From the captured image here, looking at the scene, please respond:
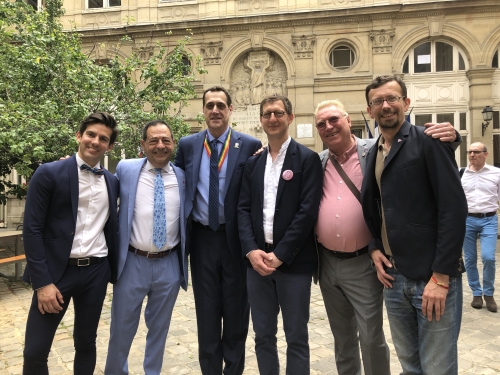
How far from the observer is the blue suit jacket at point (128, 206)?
3.24 metres

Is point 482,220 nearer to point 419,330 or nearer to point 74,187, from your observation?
point 419,330

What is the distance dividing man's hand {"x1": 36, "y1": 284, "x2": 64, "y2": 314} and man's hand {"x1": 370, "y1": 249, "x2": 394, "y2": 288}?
2.35 m

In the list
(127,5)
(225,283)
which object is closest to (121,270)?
(225,283)

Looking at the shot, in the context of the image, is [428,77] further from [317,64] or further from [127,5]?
[127,5]

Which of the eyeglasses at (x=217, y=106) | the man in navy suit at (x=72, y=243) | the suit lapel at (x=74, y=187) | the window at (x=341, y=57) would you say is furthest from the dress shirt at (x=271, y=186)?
the window at (x=341, y=57)

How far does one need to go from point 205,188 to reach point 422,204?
1.87 m

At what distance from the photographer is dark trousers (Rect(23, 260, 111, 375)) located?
9.11 feet

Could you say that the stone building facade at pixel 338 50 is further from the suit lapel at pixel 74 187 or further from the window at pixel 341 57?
the suit lapel at pixel 74 187

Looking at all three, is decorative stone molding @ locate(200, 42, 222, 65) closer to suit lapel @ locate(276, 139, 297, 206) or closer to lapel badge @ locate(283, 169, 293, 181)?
suit lapel @ locate(276, 139, 297, 206)

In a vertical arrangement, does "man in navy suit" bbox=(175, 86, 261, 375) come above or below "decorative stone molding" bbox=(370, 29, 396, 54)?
below

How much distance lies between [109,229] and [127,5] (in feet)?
62.3

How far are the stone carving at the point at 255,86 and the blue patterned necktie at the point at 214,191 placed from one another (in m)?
14.2

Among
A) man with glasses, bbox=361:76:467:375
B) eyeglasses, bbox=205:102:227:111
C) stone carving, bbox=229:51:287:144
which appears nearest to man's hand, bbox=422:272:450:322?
man with glasses, bbox=361:76:467:375

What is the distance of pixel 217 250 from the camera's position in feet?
11.1
